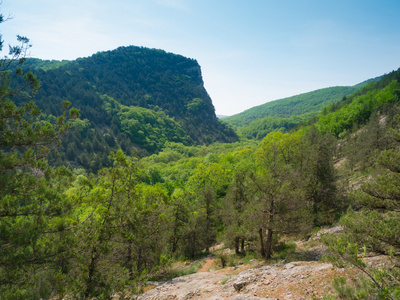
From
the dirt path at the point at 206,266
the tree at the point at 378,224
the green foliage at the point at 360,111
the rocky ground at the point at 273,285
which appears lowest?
the dirt path at the point at 206,266

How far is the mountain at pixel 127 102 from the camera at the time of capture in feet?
299

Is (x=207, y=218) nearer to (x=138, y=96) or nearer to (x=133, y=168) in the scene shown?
(x=133, y=168)

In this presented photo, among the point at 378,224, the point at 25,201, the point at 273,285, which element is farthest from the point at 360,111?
→ the point at 25,201

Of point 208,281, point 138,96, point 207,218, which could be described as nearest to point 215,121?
point 138,96

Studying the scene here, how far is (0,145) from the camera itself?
5.58 meters

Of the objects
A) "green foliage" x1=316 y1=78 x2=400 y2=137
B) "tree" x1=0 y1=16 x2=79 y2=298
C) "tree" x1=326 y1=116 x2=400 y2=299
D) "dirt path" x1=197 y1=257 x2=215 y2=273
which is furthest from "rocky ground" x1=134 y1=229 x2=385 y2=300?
"green foliage" x1=316 y1=78 x2=400 y2=137

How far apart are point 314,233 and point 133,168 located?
52.6 feet

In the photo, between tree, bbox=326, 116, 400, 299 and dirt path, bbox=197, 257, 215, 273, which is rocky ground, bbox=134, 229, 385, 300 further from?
dirt path, bbox=197, 257, 215, 273

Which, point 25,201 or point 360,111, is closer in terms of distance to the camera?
point 25,201

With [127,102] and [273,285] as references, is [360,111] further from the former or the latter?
[127,102]

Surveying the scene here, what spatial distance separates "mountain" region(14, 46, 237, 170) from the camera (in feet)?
299

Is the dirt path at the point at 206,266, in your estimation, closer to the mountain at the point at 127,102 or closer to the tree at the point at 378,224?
the tree at the point at 378,224

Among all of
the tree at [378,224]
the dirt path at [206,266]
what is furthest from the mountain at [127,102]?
the tree at [378,224]

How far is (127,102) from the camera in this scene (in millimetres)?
148625
